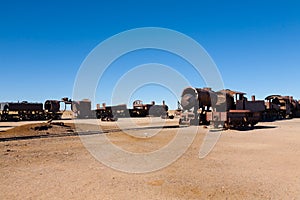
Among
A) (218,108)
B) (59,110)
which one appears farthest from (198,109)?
(59,110)

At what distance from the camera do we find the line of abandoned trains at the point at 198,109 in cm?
2347

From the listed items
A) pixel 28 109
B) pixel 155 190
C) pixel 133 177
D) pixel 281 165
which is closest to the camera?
pixel 155 190

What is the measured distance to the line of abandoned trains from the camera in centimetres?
2347

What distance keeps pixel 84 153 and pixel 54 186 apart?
4668 mm

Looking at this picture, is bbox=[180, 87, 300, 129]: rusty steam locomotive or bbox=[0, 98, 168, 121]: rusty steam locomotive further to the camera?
bbox=[0, 98, 168, 121]: rusty steam locomotive

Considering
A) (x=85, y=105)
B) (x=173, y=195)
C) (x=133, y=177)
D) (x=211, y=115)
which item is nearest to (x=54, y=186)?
(x=133, y=177)

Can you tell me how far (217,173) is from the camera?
7.86m

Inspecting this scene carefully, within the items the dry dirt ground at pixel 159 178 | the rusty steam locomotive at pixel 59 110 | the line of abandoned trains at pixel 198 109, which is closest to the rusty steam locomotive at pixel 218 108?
the line of abandoned trains at pixel 198 109

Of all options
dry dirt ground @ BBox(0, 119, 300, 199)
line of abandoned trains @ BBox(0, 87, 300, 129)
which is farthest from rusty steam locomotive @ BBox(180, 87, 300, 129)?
dry dirt ground @ BBox(0, 119, 300, 199)

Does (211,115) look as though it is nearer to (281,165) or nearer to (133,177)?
(281,165)

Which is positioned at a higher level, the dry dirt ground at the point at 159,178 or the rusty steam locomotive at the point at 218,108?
the rusty steam locomotive at the point at 218,108

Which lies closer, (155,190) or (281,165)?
(155,190)

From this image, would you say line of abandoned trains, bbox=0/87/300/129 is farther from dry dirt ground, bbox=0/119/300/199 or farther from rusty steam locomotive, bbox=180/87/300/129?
dry dirt ground, bbox=0/119/300/199

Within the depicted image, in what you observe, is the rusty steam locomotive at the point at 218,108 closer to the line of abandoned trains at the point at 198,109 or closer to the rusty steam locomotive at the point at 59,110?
the line of abandoned trains at the point at 198,109
